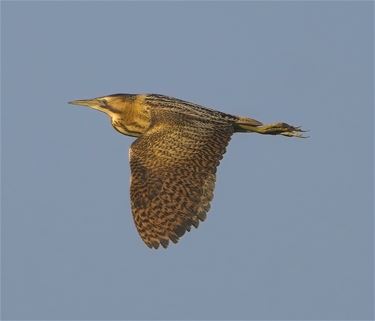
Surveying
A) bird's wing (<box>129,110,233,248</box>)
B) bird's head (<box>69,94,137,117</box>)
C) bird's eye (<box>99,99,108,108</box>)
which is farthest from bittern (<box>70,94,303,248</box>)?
bird's eye (<box>99,99,108,108</box>)

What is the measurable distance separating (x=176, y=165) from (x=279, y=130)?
1851 mm

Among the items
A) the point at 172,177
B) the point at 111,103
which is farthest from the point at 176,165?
the point at 111,103

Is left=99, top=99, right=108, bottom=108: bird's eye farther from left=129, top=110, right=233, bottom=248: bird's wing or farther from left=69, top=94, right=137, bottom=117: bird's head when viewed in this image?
left=129, top=110, right=233, bottom=248: bird's wing

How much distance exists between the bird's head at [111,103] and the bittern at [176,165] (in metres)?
0.61

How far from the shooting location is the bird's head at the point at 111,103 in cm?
1852

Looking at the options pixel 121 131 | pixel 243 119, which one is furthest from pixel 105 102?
pixel 243 119

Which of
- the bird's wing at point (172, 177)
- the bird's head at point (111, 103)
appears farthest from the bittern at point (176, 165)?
the bird's head at point (111, 103)

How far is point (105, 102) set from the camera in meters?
Result: 18.9

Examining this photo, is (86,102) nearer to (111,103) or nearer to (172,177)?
(111,103)

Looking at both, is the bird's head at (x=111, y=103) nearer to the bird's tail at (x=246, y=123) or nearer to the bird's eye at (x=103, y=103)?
the bird's eye at (x=103, y=103)

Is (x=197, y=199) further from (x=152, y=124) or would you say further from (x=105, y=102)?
(x=105, y=102)

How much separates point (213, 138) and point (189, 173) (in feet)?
2.11

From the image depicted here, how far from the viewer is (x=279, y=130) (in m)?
18.2

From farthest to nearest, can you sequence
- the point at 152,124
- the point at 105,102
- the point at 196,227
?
the point at 105,102 → the point at 152,124 → the point at 196,227
